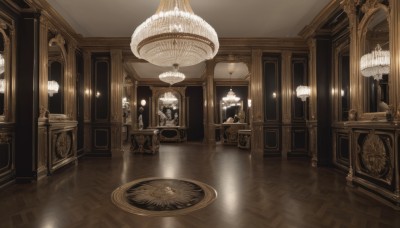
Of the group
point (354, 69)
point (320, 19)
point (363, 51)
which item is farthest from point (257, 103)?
point (363, 51)

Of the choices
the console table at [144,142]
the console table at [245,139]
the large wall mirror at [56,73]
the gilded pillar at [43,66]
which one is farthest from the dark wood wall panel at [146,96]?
the gilded pillar at [43,66]

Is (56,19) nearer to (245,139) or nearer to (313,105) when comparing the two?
(313,105)

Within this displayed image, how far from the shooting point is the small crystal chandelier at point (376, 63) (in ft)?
11.3

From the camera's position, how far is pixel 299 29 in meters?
6.10

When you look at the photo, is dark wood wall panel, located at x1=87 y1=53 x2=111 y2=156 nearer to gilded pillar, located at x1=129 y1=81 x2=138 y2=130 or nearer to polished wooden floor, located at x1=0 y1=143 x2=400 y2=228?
polished wooden floor, located at x1=0 y1=143 x2=400 y2=228

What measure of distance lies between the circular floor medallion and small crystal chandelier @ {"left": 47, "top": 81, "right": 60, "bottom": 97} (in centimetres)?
271

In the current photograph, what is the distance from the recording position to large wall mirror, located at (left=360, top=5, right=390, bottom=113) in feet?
11.6

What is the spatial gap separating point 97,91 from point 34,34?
8.71ft

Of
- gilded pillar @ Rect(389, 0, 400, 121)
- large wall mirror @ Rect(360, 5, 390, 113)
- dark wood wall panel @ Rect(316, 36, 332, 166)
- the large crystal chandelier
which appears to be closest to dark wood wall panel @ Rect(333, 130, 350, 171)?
dark wood wall panel @ Rect(316, 36, 332, 166)

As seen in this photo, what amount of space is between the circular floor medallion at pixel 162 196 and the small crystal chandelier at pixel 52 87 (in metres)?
2.71

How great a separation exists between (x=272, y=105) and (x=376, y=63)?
131 inches

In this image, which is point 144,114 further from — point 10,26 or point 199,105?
point 10,26

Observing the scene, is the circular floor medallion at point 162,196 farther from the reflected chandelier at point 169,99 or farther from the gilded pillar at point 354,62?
the reflected chandelier at point 169,99

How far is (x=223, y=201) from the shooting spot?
3.14 m
